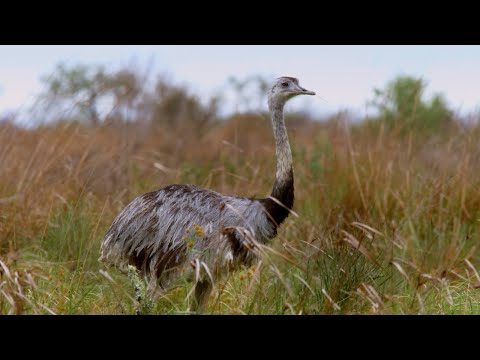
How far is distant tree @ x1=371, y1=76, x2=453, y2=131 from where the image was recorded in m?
7.36

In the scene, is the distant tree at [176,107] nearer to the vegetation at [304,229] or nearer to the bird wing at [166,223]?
the vegetation at [304,229]

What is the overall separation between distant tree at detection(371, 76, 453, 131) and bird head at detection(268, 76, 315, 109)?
228 cm

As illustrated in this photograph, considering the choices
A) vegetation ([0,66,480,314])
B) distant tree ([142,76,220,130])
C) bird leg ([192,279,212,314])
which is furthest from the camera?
distant tree ([142,76,220,130])

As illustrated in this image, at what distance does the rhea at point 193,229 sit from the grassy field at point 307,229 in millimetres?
164

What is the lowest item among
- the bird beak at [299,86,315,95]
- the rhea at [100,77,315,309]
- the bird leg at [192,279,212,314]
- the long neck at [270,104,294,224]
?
the bird leg at [192,279,212,314]

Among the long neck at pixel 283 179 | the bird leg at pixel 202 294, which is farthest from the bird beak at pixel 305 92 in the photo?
the bird leg at pixel 202 294

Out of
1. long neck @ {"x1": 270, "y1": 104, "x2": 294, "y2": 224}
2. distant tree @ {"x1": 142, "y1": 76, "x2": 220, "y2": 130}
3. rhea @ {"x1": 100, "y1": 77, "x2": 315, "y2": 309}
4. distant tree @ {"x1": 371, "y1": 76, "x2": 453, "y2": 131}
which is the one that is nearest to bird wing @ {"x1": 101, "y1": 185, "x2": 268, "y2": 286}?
rhea @ {"x1": 100, "y1": 77, "x2": 315, "y2": 309}

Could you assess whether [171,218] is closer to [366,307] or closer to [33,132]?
[366,307]

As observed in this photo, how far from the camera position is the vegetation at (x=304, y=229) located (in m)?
4.04

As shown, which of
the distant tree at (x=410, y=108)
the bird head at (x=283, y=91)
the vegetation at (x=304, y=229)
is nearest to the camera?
the vegetation at (x=304, y=229)

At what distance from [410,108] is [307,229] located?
380cm

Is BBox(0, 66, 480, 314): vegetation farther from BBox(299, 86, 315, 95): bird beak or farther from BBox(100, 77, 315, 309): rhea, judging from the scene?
BBox(299, 86, 315, 95): bird beak

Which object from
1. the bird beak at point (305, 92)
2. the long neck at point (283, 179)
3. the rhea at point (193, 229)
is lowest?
the rhea at point (193, 229)

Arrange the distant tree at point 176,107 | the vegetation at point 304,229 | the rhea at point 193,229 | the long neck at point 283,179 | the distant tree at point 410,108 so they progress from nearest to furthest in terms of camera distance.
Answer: the vegetation at point 304,229
the rhea at point 193,229
the long neck at point 283,179
the distant tree at point 410,108
the distant tree at point 176,107
